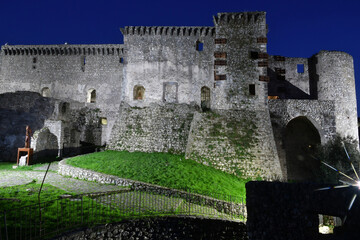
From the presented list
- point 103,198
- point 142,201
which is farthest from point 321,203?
point 103,198

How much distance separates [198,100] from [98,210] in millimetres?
15273

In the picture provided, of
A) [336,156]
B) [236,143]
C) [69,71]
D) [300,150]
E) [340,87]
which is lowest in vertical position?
[336,156]

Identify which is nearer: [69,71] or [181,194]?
[181,194]

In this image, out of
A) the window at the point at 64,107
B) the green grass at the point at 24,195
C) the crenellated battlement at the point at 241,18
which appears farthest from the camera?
the window at the point at 64,107

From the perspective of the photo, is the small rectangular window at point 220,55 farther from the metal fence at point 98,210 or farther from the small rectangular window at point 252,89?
the metal fence at point 98,210

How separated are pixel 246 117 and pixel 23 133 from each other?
64.6 feet

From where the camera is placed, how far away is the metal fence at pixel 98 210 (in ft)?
20.7

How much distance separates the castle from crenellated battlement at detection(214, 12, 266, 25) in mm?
78

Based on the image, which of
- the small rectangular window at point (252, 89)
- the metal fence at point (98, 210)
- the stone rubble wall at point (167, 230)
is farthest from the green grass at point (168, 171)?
the small rectangular window at point (252, 89)

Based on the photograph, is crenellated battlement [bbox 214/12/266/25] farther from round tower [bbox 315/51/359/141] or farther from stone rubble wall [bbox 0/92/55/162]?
stone rubble wall [bbox 0/92/55/162]

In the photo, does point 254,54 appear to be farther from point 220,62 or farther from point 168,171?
point 168,171

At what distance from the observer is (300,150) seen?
2220 centimetres

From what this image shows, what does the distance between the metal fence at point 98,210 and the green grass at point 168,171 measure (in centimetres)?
77

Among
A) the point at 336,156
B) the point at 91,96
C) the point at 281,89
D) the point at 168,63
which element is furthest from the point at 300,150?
the point at 91,96
